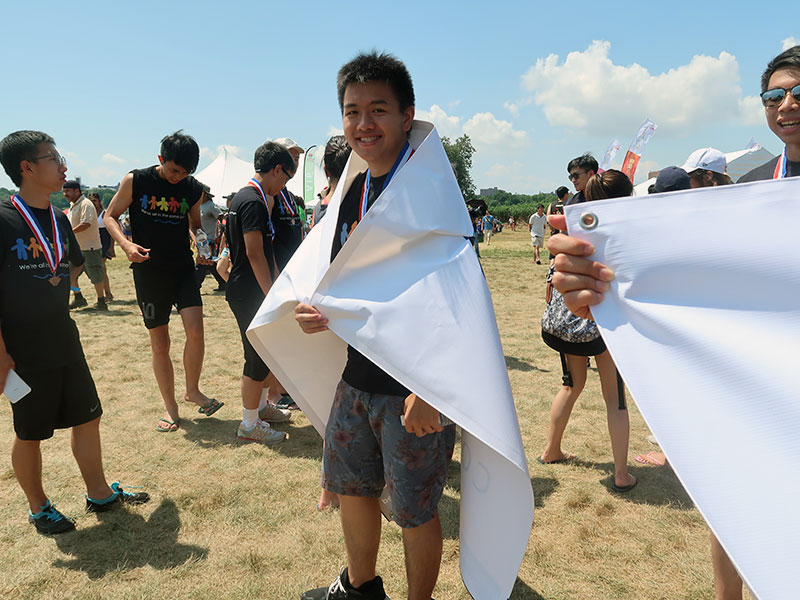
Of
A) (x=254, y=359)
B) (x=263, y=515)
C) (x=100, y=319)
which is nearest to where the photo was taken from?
(x=263, y=515)

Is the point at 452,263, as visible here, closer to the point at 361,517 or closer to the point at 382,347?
the point at 382,347

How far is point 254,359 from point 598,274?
2.86m

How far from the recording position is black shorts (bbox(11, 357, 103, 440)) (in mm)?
2574

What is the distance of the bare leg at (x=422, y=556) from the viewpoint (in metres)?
1.84

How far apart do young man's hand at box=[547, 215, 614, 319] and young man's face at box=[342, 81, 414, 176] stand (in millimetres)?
773

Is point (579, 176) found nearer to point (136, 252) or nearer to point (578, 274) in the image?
point (578, 274)

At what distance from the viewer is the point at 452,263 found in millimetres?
1624

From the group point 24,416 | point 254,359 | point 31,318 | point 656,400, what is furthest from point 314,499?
point 656,400

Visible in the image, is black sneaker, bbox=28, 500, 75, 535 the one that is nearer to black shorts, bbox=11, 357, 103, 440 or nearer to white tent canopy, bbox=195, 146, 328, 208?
black shorts, bbox=11, 357, 103, 440

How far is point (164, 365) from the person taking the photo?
13.5ft

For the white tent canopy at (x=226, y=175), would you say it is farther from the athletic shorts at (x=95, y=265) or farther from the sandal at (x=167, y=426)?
the sandal at (x=167, y=426)

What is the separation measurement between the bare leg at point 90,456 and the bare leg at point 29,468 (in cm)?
18

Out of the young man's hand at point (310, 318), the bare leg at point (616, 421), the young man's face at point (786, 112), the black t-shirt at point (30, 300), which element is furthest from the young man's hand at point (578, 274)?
the black t-shirt at point (30, 300)

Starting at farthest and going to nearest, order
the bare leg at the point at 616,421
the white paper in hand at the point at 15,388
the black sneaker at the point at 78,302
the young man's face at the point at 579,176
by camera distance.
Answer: the black sneaker at the point at 78,302, the young man's face at the point at 579,176, the bare leg at the point at 616,421, the white paper in hand at the point at 15,388
